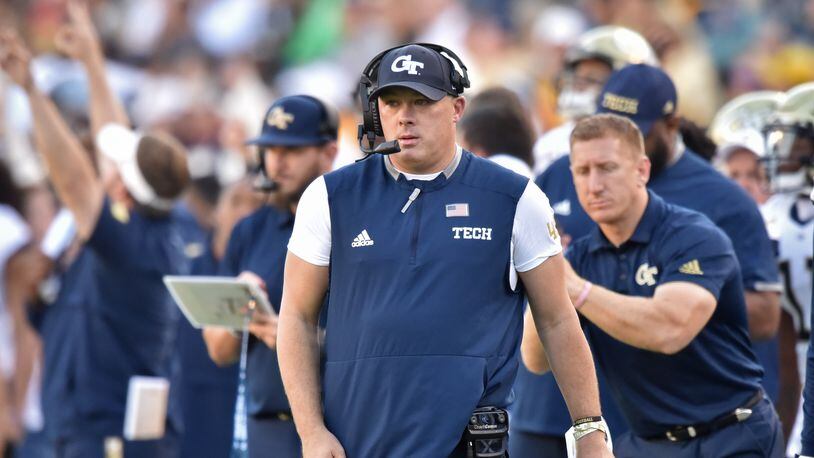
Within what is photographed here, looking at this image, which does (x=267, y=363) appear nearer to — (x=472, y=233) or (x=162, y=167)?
(x=472, y=233)

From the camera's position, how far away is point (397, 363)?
4.77 meters

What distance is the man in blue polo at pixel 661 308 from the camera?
6.02m

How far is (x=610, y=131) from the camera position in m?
6.30

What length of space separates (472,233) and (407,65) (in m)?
0.62

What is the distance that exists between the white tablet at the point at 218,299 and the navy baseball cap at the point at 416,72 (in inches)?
78.3

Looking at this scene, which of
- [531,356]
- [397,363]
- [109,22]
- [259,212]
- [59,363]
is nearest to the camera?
[397,363]

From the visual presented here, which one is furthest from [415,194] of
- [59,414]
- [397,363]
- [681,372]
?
[59,414]

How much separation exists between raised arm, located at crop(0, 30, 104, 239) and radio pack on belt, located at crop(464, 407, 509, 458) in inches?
165

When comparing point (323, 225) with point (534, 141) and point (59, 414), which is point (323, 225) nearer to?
point (534, 141)

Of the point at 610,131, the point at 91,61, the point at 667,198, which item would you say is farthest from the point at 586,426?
the point at 91,61

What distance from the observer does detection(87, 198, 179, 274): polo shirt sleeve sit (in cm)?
842

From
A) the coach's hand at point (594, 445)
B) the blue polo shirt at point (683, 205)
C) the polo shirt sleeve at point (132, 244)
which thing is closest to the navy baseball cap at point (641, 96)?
the blue polo shirt at point (683, 205)

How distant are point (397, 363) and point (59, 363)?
15.4ft

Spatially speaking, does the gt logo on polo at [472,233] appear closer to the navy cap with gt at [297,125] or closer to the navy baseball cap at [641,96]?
the navy cap with gt at [297,125]
